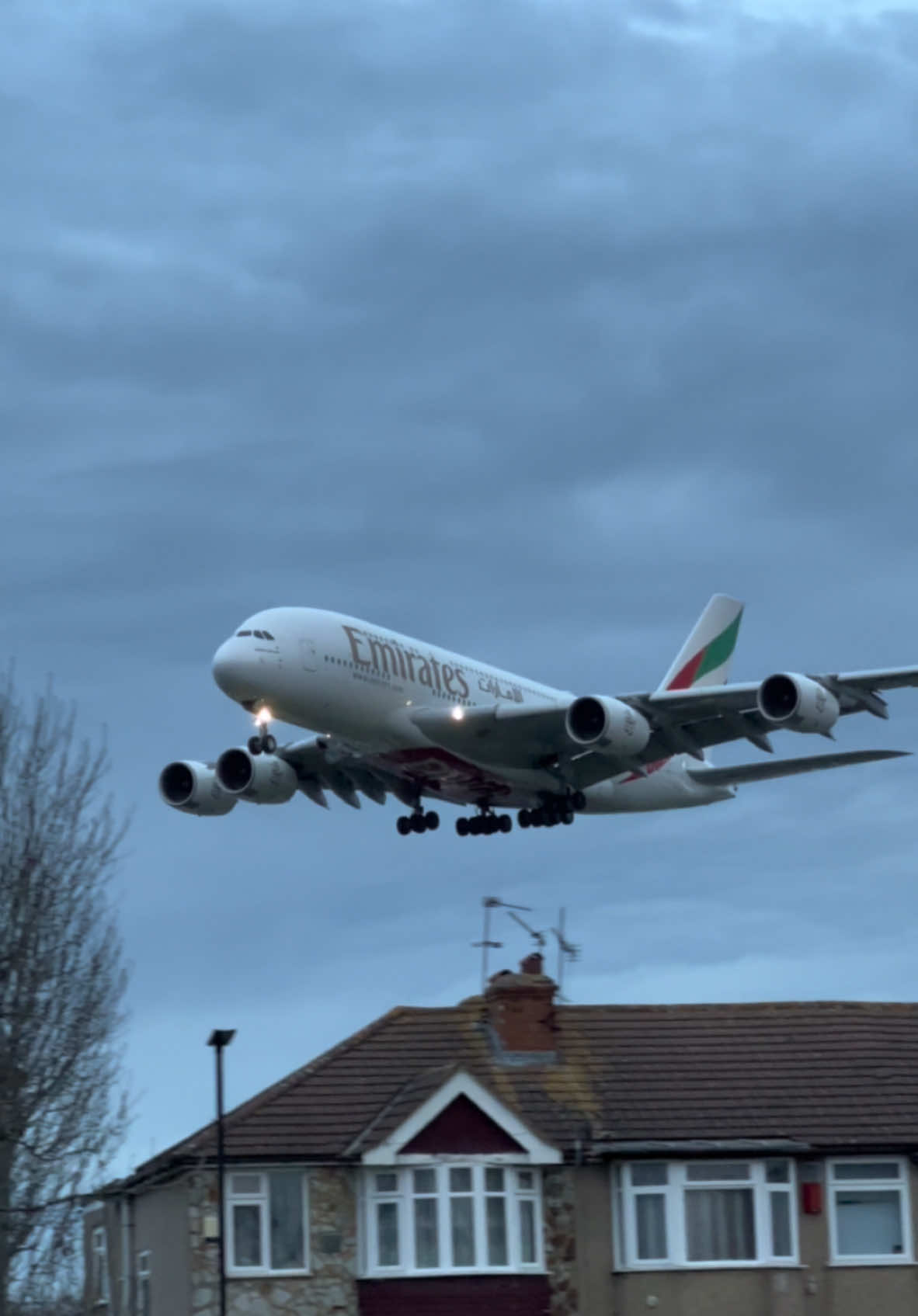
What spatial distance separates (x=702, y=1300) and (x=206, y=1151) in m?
7.98

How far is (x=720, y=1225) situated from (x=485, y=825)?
20665mm

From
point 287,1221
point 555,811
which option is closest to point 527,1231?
point 287,1221

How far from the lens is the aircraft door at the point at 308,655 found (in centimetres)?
4319

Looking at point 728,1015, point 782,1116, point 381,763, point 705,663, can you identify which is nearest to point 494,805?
point 381,763

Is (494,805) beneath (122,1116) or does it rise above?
above

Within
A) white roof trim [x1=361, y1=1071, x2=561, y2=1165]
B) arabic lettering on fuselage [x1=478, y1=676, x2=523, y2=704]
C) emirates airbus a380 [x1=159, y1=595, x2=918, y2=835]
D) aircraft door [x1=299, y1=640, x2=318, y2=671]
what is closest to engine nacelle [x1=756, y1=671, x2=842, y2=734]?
emirates airbus a380 [x1=159, y1=595, x2=918, y2=835]

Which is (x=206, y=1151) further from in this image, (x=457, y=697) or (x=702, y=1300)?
(x=457, y=697)

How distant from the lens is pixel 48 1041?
1264 inches

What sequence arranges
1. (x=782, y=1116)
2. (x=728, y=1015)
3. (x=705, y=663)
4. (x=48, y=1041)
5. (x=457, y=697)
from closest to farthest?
(x=48, y=1041) → (x=782, y=1116) → (x=728, y=1015) → (x=457, y=697) → (x=705, y=663)

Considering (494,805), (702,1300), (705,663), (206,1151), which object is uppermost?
(705,663)

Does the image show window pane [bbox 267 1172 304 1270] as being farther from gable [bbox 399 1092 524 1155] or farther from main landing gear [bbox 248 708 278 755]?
main landing gear [bbox 248 708 278 755]

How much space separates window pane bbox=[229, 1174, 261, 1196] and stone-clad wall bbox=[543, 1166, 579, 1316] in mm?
4474

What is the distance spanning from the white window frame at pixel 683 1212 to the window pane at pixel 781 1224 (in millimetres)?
44

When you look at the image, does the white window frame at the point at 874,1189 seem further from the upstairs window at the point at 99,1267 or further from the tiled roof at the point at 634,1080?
the upstairs window at the point at 99,1267
